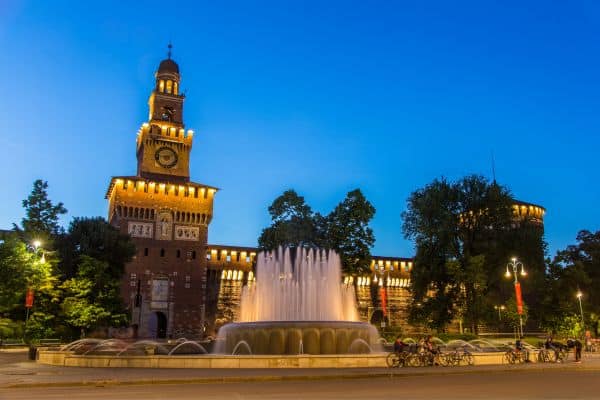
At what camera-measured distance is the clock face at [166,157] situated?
193 feet

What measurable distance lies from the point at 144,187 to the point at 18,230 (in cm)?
2186

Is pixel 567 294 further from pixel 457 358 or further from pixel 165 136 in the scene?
pixel 165 136

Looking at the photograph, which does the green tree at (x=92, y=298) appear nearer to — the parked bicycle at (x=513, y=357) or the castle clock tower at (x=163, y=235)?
the castle clock tower at (x=163, y=235)

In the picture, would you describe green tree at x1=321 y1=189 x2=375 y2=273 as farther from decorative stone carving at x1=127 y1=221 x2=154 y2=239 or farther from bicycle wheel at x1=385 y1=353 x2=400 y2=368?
bicycle wheel at x1=385 y1=353 x2=400 y2=368

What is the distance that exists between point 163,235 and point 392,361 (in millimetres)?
40125

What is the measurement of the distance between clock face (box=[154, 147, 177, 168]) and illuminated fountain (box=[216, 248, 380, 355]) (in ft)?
97.3

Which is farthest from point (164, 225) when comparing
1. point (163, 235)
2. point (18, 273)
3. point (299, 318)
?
point (299, 318)

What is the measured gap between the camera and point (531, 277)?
130 feet

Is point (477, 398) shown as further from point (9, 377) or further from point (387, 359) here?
point (9, 377)

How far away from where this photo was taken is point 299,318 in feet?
92.3

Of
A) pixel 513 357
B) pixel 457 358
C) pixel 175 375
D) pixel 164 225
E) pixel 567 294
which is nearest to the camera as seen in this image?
pixel 175 375

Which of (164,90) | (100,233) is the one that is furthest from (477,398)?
(164,90)

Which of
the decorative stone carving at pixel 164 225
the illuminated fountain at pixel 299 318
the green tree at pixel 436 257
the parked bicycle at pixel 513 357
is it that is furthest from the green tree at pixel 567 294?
the decorative stone carving at pixel 164 225

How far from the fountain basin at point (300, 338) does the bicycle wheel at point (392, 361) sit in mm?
2534
